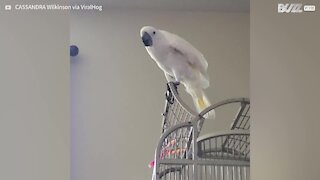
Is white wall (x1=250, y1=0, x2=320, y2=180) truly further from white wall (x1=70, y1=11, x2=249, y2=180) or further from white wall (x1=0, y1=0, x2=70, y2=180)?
white wall (x1=0, y1=0, x2=70, y2=180)

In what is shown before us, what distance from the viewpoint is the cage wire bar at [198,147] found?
1054 millimetres

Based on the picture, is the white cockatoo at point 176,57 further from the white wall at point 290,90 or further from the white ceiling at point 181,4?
the white wall at point 290,90

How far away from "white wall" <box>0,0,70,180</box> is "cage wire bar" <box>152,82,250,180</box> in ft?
0.79

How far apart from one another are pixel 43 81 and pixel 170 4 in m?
0.34

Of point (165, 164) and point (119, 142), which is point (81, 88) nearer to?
point (119, 142)

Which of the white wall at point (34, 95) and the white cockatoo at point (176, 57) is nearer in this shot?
the white wall at point (34, 95)

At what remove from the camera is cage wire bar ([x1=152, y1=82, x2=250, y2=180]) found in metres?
1.05

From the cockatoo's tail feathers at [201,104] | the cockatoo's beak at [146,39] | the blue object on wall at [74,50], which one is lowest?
the cockatoo's tail feathers at [201,104]

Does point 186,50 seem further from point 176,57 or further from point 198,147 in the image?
point 198,147

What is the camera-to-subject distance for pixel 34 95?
0.97 m

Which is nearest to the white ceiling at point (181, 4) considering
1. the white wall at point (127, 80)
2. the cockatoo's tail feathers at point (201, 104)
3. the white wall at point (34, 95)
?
the white wall at point (127, 80)

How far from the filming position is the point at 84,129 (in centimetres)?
104

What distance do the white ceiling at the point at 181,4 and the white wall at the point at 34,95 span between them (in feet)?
0.38

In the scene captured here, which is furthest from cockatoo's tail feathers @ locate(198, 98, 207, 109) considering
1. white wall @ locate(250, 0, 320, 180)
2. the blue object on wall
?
the blue object on wall
